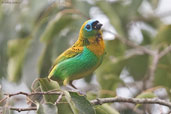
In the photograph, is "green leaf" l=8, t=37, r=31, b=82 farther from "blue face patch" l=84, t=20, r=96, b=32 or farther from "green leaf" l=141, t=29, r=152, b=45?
"green leaf" l=141, t=29, r=152, b=45

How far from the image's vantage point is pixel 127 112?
19.4 ft


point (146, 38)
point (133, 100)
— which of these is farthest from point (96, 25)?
point (146, 38)

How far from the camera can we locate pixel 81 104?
2898 millimetres

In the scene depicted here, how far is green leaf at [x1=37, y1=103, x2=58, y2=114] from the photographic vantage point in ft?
8.75

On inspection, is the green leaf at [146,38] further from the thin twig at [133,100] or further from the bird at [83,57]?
the thin twig at [133,100]

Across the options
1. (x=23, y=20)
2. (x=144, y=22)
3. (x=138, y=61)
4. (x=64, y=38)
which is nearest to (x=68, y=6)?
(x=64, y=38)

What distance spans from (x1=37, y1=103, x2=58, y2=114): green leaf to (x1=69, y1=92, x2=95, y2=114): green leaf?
7.7 inches

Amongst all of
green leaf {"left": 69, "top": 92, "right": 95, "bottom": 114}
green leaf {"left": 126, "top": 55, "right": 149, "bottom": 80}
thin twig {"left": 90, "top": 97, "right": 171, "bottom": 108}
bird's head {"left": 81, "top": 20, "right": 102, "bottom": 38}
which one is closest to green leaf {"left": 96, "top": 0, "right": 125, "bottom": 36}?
green leaf {"left": 126, "top": 55, "right": 149, "bottom": 80}

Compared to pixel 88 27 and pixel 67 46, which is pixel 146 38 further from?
pixel 88 27

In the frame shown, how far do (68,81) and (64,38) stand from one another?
1.47 m

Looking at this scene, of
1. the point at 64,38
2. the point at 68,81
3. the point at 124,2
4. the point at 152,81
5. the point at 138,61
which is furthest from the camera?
the point at 124,2

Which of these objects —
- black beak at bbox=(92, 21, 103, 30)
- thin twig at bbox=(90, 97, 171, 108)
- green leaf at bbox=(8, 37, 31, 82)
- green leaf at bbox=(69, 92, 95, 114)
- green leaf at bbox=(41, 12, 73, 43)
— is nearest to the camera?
green leaf at bbox=(69, 92, 95, 114)

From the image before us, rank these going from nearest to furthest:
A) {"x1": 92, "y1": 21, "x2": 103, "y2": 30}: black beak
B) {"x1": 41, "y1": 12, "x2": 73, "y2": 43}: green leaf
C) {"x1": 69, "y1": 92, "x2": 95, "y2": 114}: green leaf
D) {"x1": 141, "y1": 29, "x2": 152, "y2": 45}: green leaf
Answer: {"x1": 69, "y1": 92, "x2": 95, "y2": 114}: green leaf
{"x1": 92, "y1": 21, "x2": 103, "y2": 30}: black beak
{"x1": 41, "y1": 12, "x2": 73, "y2": 43}: green leaf
{"x1": 141, "y1": 29, "x2": 152, "y2": 45}: green leaf

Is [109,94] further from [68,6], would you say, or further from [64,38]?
[68,6]
